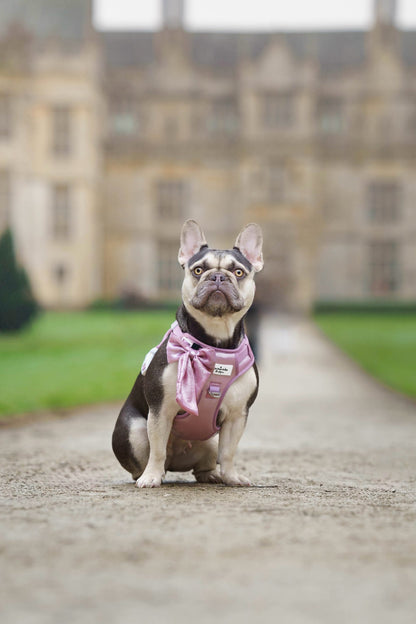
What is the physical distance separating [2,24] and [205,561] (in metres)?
37.3

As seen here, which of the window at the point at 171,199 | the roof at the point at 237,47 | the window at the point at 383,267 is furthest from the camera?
the roof at the point at 237,47

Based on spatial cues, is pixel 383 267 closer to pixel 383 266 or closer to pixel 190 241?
pixel 383 266

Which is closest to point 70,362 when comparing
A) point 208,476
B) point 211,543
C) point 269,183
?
point 208,476

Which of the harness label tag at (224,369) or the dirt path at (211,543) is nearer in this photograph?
the dirt path at (211,543)

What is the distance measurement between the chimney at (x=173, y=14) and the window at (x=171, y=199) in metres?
7.05

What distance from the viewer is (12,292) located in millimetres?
20094

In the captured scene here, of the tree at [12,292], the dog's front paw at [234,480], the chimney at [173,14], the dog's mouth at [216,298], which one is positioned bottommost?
the tree at [12,292]

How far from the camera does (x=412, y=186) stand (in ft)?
133

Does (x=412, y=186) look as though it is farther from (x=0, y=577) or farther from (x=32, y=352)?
(x=0, y=577)

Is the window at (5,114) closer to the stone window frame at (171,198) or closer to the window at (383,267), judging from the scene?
the stone window frame at (171,198)

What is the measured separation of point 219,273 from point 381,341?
18136 millimetres

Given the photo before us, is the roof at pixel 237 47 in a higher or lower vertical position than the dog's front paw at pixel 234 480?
higher

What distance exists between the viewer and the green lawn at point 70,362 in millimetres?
10609

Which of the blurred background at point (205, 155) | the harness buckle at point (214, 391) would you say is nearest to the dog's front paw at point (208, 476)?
the harness buckle at point (214, 391)
